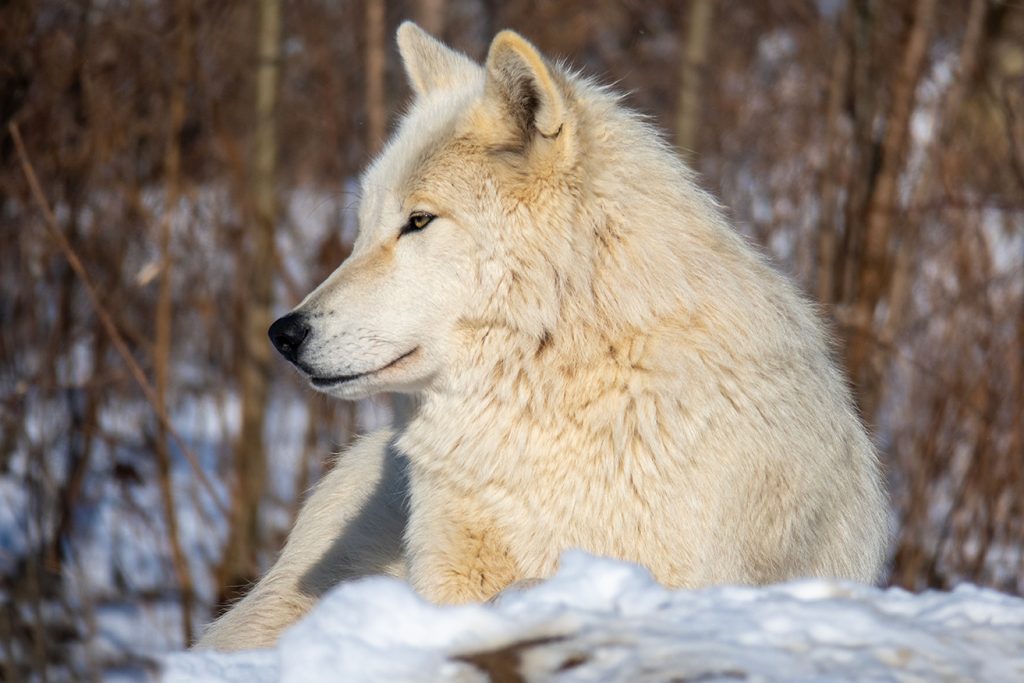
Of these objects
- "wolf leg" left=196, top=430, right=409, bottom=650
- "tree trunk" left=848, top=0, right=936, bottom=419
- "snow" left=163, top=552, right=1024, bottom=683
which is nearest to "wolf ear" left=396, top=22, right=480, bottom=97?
"wolf leg" left=196, top=430, right=409, bottom=650

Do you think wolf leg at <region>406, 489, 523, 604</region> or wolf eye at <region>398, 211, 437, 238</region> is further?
wolf eye at <region>398, 211, 437, 238</region>

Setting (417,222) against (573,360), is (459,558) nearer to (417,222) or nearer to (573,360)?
(573,360)

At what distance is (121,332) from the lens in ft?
23.1

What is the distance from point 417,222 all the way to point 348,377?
18.8 inches

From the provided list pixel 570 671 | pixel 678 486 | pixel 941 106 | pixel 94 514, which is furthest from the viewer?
pixel 94 514

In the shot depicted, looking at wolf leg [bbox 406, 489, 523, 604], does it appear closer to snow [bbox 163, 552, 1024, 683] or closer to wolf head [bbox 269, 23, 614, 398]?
wolf head [bbox 269, 23, 614, 398]

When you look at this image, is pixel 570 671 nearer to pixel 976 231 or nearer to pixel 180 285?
pixel 976 231

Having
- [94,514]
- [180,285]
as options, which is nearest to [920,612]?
[94,514]

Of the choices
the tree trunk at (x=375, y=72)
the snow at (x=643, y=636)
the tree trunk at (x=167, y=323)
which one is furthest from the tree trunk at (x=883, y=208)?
the snow at (x=643, y=636)

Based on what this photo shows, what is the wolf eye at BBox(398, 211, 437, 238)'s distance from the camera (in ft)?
10.8

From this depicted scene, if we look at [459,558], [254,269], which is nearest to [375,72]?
[254,269]

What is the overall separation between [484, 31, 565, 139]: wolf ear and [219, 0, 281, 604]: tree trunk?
3329 mm

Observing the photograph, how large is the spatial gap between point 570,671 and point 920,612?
66 cm

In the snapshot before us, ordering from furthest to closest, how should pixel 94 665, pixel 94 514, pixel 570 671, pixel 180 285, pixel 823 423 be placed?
pixel 180 285 < pixel 94 514 < pixel 823 423 < pixel 94 665 < pixel 570 671
